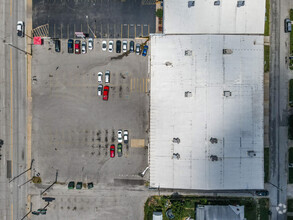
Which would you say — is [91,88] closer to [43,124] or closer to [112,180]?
[43,124]

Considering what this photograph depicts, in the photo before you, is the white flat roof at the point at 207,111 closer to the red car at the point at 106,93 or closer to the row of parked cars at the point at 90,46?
the row of parked cars at the point at 90,46

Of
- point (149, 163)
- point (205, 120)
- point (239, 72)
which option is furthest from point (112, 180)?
point (239, 72)

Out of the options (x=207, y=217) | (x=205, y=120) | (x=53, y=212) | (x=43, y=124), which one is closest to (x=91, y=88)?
(x=43, y=124)

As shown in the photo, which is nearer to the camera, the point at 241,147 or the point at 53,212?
the point at 241,147

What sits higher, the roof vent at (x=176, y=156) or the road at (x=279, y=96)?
the road at (x=279, y=96)

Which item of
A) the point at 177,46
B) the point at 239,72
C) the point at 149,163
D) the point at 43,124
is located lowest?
the point at 149,163

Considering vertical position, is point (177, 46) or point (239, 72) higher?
point (177, 46)

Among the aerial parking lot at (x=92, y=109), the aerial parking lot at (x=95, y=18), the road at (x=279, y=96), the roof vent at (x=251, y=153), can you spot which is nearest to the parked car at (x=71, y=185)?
the aerial parking lot at (x=92, y=109)
